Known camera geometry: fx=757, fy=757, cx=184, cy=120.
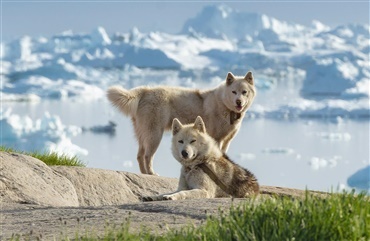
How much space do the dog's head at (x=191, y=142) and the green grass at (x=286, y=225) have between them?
9.14 feet

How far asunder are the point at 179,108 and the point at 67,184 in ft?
8.89

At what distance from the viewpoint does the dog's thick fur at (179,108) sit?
1288cm

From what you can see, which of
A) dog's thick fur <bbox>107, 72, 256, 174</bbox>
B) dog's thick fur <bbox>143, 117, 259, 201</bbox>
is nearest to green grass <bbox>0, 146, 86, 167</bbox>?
dog's thick fur <bbox>107, 72, 256, 174</bbox>

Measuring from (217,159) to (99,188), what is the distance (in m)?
3.03

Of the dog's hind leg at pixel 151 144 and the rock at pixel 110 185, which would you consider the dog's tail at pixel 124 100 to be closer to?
the dog's hind leg at pixel 151 144

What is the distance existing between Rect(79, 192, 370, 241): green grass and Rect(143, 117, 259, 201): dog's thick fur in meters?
2.72

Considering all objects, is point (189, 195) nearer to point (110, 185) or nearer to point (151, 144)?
point (110, 185)

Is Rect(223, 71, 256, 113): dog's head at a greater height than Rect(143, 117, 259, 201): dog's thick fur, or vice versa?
Rect(223, 71, 256, 113): dog's head

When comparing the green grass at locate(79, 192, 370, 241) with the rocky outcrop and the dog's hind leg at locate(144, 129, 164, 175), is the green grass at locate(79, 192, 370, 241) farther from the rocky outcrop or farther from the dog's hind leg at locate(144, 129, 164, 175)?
the dog's hind leg at locate(144, 129, 164, 175)

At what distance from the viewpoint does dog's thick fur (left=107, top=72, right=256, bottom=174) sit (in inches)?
507

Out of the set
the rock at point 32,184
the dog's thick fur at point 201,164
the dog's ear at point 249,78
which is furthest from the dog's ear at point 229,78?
the dog's thick fur at point 201,164

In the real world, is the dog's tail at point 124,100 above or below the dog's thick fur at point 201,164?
above

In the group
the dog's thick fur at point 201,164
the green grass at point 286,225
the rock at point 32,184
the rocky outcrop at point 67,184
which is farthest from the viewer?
the rocky outcrop at point 67,184

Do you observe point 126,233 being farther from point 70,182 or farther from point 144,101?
point 144,101
